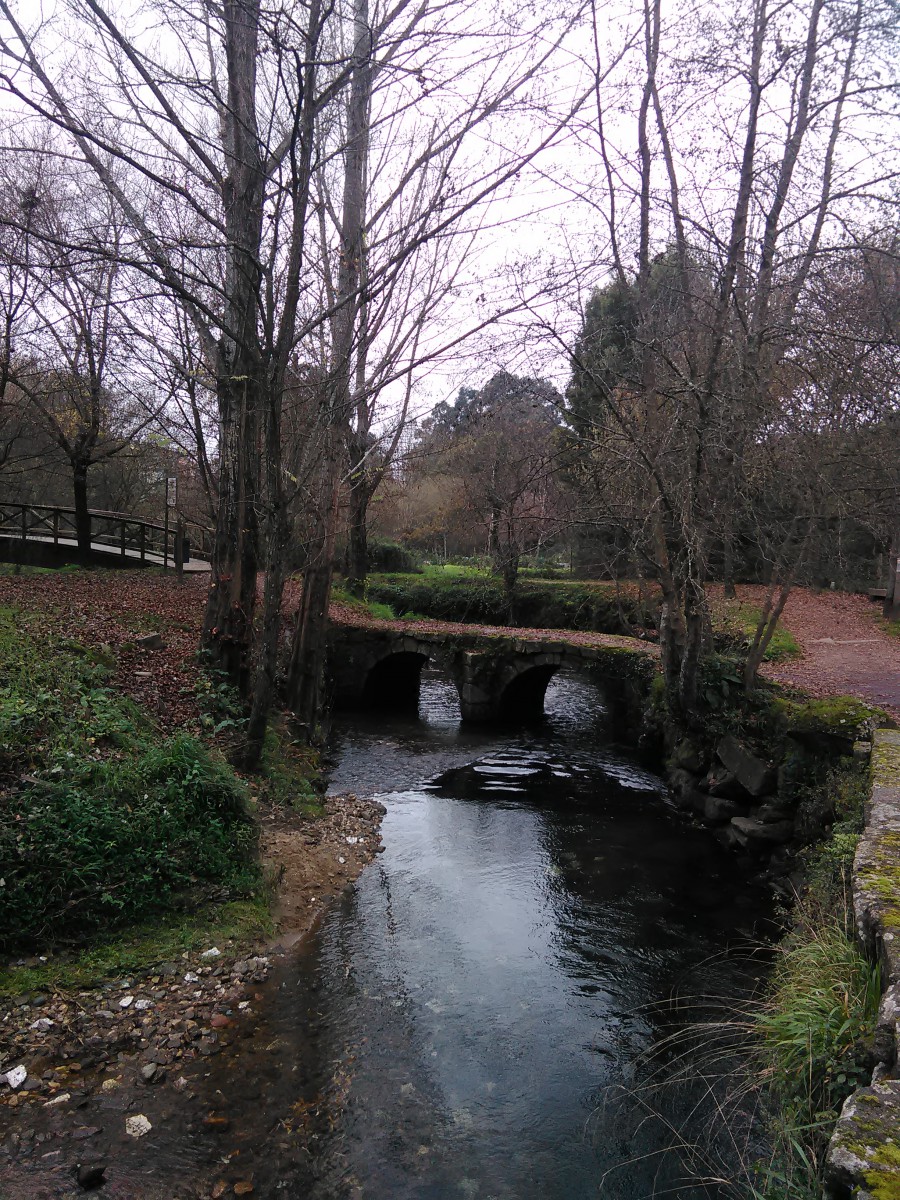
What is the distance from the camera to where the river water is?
4312mm

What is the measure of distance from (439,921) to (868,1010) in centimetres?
440

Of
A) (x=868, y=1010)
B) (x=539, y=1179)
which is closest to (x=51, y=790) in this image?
(x=539, y=1179)

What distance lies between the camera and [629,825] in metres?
10.7

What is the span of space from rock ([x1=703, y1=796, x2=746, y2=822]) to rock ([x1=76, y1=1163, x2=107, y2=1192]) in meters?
8.58

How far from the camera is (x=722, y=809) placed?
10.5 metres

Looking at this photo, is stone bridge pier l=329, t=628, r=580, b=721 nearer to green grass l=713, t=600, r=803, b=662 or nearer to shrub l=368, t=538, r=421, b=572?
green grass l=713, t=600, r=803, b=662

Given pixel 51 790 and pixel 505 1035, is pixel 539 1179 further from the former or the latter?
pixel 51 790

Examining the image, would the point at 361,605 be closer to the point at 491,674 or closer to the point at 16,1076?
the point at 491,674

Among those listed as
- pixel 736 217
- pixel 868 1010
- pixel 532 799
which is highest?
pixel 736 217

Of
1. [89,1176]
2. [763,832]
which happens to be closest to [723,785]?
[763,832]

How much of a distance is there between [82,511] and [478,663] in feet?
34.9

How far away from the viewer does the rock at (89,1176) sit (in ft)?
12.0

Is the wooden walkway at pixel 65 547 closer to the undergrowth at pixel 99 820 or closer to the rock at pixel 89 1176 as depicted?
the undergrowth at pixel 99 820

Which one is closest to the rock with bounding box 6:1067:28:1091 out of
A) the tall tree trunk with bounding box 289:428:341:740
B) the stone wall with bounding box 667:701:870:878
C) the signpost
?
the tall tree trunk with bounding box 289:428:341:740
